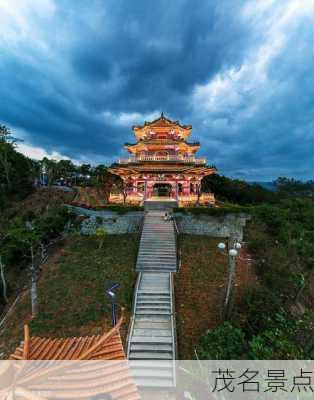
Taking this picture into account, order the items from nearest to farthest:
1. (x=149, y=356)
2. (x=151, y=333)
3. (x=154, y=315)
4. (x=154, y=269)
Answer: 1. (x=149, y=356)
2. (x=151, y=333)
3. (x=154, y=315)
4. (x=154, y=269)

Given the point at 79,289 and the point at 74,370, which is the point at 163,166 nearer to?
the point at 79,289

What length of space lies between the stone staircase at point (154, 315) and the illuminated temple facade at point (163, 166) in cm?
757

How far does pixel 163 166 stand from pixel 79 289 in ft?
45.7

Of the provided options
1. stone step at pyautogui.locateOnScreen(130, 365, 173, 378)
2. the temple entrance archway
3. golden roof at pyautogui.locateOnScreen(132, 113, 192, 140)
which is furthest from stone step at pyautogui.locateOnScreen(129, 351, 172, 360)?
golden roof at pyautogui.locateOnScreen(132, 113, 192, 140)

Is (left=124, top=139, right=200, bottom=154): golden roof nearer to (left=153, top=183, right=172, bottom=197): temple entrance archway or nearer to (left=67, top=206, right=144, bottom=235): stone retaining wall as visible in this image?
(left=153, top=183, right=172, bottom=197): temple entrance archway

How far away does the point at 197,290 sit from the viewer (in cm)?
1123

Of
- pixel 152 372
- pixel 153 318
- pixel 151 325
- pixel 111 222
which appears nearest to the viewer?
pixel 152 372

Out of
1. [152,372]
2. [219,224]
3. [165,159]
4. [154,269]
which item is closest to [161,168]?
[165,159]

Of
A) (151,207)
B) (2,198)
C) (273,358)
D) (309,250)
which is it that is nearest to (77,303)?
(273,358)

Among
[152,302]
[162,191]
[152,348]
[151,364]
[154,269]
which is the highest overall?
[162,191]

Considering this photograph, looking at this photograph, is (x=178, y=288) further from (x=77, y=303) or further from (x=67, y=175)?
(x=67, y=175)

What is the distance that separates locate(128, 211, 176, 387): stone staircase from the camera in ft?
25.4

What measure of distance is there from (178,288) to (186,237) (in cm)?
561

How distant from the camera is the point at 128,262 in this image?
44.2ft
